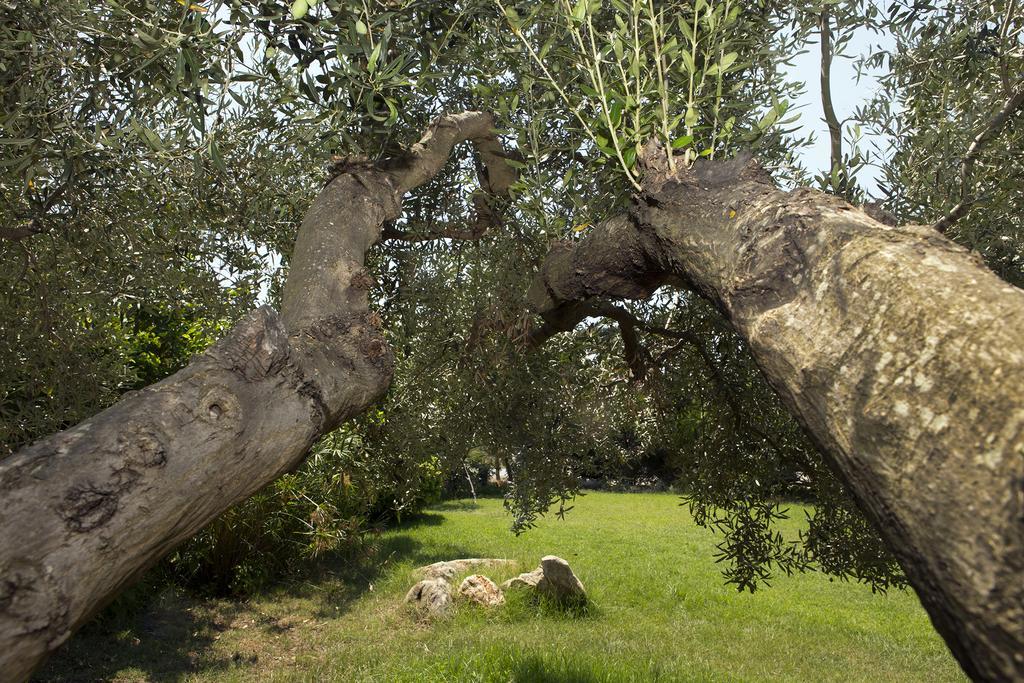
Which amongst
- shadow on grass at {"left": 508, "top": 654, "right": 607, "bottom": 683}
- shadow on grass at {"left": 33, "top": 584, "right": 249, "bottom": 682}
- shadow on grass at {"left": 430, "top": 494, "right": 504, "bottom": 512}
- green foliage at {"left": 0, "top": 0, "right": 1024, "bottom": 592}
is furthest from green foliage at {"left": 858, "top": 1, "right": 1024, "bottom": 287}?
shadow on grass at {"left": 430, "top": 494, "right": 504, "bottom": 512}

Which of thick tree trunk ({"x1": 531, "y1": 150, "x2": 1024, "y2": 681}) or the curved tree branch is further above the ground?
the curved tree branch

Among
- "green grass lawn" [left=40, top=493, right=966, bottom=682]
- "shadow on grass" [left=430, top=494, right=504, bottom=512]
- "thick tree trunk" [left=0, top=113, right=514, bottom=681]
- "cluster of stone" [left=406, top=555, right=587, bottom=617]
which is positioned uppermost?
"thick tree trunk" [left=0, top=113, right=514, bottom=681]

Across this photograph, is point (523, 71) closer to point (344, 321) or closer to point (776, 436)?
point (344, 321)

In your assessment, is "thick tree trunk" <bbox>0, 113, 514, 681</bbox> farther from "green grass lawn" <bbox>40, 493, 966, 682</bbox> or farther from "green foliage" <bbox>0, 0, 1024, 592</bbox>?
"green grass lawn" <bbox>40, 493, 966, 682</bbox>

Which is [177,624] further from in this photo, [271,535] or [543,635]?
[543,635]

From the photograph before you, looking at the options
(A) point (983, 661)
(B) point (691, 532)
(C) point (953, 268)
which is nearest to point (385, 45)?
(C) point (953, 268)

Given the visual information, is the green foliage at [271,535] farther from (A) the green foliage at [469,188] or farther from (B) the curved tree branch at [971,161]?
(B) the curved tree branch at [971,161]

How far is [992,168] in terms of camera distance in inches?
193

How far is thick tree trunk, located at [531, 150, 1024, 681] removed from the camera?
4.98 feet

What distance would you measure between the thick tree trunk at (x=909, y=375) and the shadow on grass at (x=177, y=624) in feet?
31.6

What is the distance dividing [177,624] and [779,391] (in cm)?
1203

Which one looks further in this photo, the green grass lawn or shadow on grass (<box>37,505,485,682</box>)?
shadow on grass (<box>37,505,485,682</box>)

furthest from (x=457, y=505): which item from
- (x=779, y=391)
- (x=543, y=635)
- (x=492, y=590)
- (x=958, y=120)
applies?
(x=779, y=391)

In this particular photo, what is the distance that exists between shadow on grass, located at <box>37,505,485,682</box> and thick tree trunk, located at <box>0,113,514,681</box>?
8.17 meters
